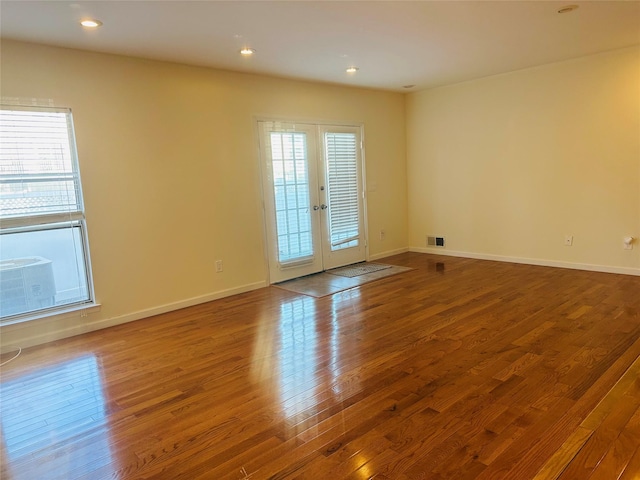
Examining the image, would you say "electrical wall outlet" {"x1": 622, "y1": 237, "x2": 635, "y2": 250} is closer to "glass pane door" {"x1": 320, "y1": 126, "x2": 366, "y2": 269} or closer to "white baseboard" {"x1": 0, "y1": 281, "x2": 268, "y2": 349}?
"glass pane door" {"x1": 320, "y1": 126, "x2": 366, "y2": 269}

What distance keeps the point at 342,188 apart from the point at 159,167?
2.48m

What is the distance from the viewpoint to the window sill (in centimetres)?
357

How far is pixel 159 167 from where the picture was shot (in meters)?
4.21

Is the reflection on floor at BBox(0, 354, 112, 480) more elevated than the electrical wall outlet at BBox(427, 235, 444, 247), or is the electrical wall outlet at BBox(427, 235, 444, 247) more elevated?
the electrical wall outlet at BBox(427, 235, 444, 247)

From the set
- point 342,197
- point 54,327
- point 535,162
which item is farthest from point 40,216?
point 535,162

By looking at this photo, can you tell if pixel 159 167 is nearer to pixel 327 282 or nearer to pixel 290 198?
pixel 290 198

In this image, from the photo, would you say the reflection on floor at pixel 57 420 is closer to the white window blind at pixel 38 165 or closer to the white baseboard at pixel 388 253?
the white window blind at pixel 38 165

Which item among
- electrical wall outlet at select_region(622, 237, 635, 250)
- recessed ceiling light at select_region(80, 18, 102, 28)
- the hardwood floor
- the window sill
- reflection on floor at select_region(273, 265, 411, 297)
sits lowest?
the hardwood floor

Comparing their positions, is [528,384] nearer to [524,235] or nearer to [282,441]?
[282,441]

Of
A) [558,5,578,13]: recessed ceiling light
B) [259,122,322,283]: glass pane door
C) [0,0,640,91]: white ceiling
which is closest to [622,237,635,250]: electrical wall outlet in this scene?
[0,0,640,91]: white ceiling

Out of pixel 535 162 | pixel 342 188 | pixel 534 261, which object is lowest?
pixel 534 261

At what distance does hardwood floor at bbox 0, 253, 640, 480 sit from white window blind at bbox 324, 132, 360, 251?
1803 millimetres

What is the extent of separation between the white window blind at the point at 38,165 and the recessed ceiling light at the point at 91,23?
858 millimetres

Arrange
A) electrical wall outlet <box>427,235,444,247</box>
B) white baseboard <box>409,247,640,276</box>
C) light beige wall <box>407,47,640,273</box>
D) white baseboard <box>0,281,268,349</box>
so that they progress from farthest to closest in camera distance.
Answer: electrical wall outlet <box>427,235,444,247</box> → white baseboard <box>409,247,640,276</box> → light beige wall <box>407,47,640,273</box> → white baseboard <box>0,281,268,349</box>
